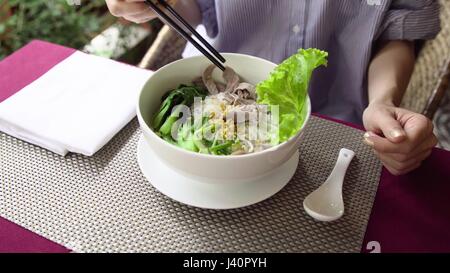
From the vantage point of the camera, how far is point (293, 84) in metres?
0.76

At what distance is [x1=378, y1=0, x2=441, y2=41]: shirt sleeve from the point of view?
41.8 inches

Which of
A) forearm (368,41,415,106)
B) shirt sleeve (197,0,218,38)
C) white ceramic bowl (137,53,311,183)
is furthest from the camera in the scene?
shirt sleeve (197,0,218,38)

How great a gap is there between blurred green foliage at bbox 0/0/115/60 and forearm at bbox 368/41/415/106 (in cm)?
151

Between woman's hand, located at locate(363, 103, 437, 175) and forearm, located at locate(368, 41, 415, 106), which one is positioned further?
forearm, located at locate(368, 41, 415, 106)

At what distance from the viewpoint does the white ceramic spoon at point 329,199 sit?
2.27 feet

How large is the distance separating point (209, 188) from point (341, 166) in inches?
10.5

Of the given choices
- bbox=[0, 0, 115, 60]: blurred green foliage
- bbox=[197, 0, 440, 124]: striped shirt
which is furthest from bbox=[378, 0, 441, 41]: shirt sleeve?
bbox=[0, 0, 115, 60]: blurred green foliage

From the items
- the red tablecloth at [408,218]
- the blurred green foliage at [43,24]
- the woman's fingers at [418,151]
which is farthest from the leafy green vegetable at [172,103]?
the blurred green foliage at [43,24]

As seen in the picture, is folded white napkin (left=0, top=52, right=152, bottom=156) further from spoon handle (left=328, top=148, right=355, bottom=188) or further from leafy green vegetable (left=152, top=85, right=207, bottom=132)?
spoon handle (left=328, top=148, right=355, bottom=188)

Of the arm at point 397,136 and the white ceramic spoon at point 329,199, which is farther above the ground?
the arm at point 397,136

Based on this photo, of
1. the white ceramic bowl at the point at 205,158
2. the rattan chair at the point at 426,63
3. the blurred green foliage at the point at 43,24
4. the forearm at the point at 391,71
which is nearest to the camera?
the white ceramic bowl at the point at 205,158

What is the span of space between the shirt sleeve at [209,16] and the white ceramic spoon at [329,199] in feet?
2.10

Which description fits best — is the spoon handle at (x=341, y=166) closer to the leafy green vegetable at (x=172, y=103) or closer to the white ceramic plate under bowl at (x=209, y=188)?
the white ceramic plate under bowl at (x=209, y=188)

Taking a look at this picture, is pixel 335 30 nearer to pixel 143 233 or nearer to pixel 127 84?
pixel 127 84
